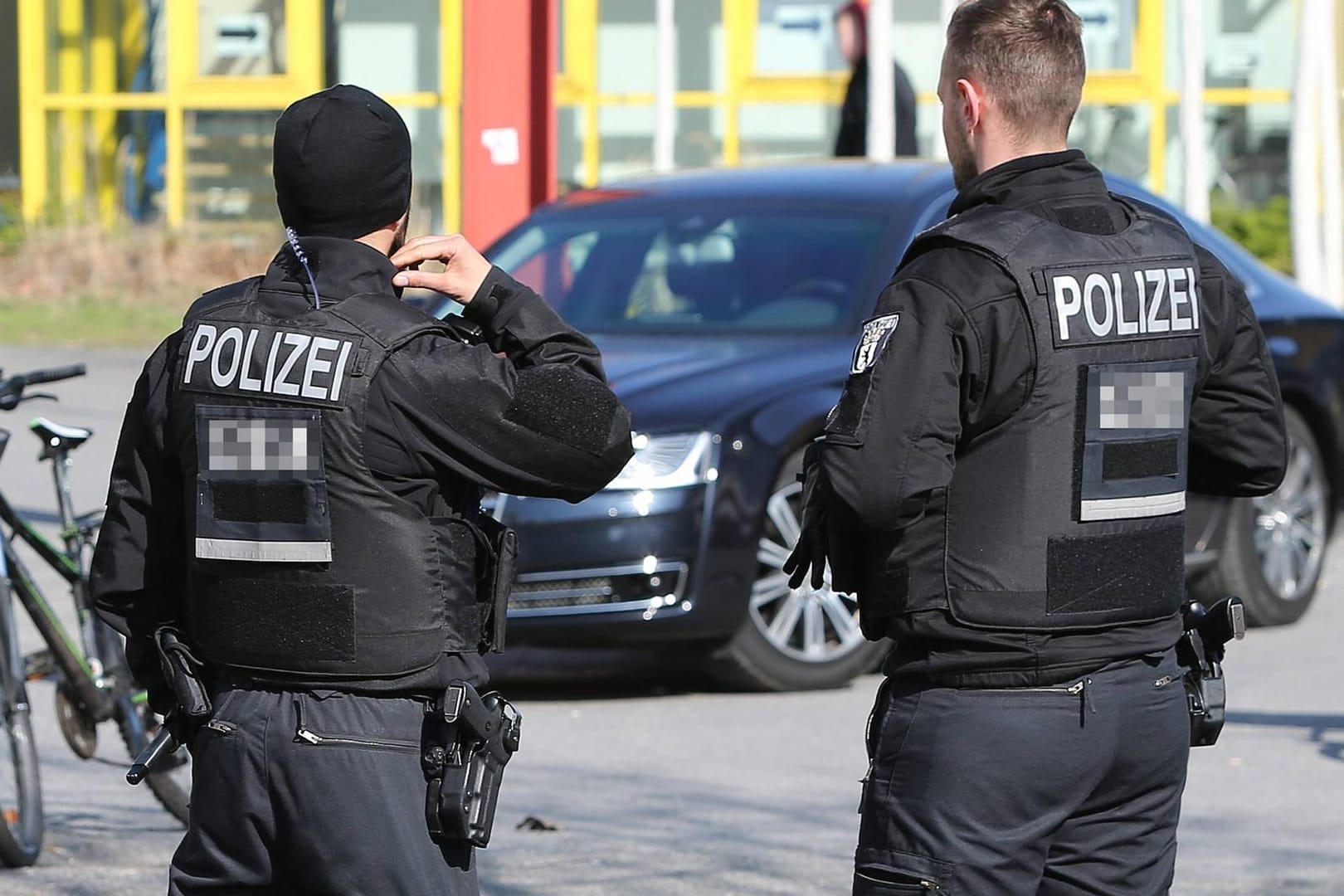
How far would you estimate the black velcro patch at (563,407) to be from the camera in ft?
10.3

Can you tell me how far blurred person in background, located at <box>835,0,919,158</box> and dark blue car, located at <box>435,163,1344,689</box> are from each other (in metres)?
3.83

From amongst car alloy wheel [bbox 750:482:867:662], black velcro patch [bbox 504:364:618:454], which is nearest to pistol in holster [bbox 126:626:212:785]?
black velcro patch [bbox 504:364:618:454]

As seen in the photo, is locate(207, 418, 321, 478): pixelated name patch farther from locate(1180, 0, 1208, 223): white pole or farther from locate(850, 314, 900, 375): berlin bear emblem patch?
locate(1180, 0, 1208, 223): white pole

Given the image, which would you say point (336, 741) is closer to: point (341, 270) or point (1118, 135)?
point (341, 270)

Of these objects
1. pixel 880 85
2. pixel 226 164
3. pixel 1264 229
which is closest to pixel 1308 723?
pixel 880 85

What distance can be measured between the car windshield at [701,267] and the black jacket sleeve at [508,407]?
4402 mm

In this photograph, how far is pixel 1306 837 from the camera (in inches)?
224

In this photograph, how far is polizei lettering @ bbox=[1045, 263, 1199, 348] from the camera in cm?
325

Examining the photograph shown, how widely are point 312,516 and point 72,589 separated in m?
2.99

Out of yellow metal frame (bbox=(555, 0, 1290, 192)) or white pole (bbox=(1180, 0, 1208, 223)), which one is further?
yellow metal frame (bbox=(555, 0, 1290, 192))

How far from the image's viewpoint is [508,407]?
10.3 ft

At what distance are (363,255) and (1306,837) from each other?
3.44 metres

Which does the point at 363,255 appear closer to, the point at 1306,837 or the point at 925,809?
the point at 925,809

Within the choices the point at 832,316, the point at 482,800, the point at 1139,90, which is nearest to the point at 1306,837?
the point at 832,316
